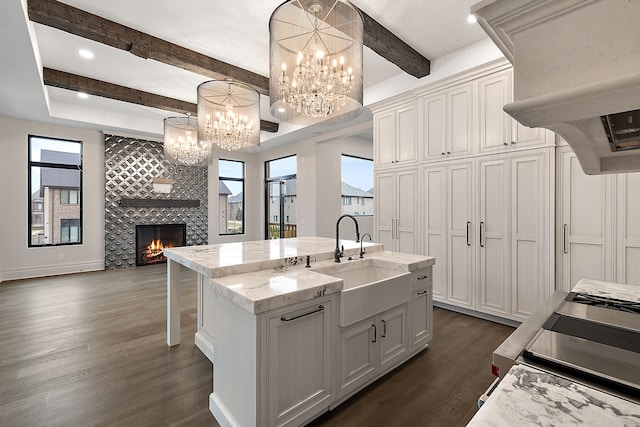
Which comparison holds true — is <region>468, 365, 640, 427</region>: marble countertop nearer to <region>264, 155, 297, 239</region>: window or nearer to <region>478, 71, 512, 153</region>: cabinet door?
<region>478, 71, 512, 153</region>: cabinet door

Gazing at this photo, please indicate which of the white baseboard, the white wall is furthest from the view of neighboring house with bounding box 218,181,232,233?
the white baseboard

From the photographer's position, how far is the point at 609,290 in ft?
5.01

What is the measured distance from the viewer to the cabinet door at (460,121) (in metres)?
3.54

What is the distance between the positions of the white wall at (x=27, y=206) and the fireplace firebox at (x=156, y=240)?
0.70 m

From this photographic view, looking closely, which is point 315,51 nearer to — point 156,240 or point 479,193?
point 479,193

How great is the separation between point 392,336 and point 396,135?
2.91 meters

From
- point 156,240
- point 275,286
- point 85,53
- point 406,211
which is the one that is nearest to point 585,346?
point 275,286

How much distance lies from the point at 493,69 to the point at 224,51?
3.17 meters

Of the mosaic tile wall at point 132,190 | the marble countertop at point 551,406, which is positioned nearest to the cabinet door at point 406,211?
the marble countertop at point 551,406

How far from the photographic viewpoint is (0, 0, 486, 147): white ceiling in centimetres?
280

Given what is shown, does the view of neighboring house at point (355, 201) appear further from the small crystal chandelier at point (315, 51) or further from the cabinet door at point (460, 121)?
the small crystal chandelier at point (315, 51)

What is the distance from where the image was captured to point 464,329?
3260 millimetres

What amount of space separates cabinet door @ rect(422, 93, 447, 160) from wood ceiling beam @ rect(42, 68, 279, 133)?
4.01 m

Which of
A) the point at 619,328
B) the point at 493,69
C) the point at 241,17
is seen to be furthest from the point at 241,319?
the point at 493,69
